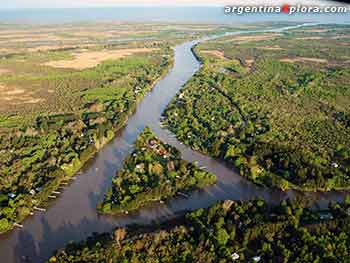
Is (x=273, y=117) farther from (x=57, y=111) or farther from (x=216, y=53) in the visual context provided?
(x=216, y=53)

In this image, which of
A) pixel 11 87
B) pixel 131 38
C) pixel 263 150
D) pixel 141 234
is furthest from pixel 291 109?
pixel 131 38

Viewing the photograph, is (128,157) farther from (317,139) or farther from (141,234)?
(317,139)

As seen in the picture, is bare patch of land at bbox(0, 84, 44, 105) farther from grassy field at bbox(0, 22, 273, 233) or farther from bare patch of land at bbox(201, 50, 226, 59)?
bare patch of land at bbox(201, 50, 226, 59)

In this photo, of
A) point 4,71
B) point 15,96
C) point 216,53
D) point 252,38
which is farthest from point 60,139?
point 252,38

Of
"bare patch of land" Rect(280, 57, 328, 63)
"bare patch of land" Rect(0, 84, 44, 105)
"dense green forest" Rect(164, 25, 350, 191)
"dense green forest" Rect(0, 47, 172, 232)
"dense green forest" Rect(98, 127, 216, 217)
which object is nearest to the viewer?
"dense green forest" Rect(98, 127, 216, 217)

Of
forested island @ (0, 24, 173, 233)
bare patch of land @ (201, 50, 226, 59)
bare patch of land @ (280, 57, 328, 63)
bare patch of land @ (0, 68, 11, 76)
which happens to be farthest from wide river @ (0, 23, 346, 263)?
bare patch of land @ (201, 50, 226, 59)

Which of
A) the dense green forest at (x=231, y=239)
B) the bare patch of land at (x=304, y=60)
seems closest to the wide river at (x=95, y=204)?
the dense green forest at (x=231, y=239)
